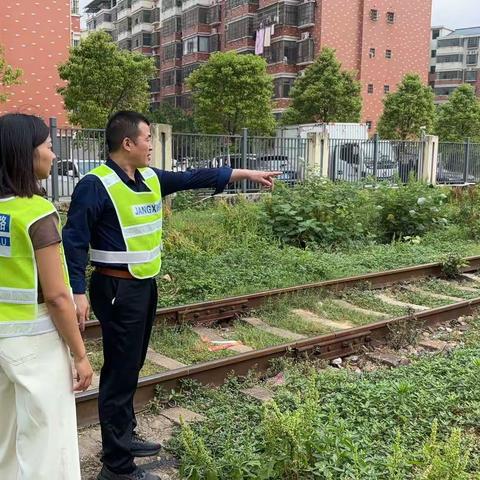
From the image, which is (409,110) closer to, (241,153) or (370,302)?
(241,153)

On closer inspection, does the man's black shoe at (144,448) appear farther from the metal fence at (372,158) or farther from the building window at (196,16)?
the building window at (196,16)

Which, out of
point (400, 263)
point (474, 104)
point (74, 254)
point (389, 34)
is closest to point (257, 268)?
point (400, 263)

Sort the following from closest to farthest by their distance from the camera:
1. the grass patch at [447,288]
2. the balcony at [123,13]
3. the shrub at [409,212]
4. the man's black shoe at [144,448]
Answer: the man's black shoe at [144,448], the grass patch at [447,288], the shrub at [409,212], the balcony at [123,13]

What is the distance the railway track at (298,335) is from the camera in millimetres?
4617

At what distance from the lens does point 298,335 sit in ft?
20.4

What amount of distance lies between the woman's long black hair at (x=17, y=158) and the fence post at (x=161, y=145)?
11713 mm

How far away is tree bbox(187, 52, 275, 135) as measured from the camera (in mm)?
38594

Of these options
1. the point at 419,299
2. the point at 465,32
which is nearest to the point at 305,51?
the point at 465,32

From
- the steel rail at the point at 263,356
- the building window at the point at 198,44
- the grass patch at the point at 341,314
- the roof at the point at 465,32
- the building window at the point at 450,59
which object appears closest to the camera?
the steel rail at the point at 263,356

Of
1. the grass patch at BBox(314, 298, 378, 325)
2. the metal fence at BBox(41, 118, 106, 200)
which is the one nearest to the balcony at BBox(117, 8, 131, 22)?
the metal fence at BBox(41, 118, 106, 200)

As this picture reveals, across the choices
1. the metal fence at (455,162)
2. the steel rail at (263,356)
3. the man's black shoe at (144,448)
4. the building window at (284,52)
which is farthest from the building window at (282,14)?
the man's black shoe at (144,448)

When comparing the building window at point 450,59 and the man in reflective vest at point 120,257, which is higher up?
the building window at point 450,59

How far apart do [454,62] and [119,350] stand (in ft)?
305

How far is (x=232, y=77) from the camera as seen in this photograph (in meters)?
38.4
